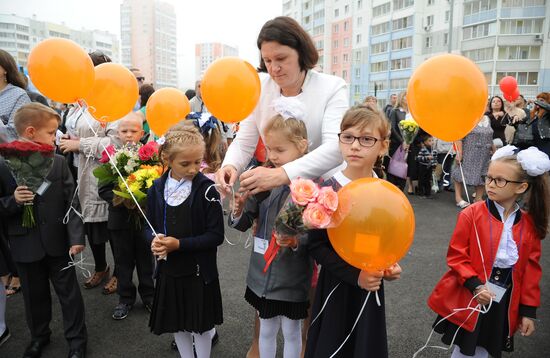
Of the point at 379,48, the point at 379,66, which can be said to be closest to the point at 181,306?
the point at 379,66

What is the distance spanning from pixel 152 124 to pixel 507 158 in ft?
9.25

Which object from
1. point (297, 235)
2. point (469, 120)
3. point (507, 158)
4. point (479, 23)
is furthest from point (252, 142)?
point (479, 23)

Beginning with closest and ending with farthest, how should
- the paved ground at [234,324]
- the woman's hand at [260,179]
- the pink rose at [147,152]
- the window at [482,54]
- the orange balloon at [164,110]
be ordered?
the woman's hand at [260,179] < the paved ground at [234,324] < the pink rose at [147,152] < the orange balloon at [164,110] < the window at [482,54]

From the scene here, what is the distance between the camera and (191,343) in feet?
7.39

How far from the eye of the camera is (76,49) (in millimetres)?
2396

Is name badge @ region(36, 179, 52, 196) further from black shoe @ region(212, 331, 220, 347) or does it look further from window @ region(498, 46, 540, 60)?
window @ region(498, 46, 540, 60)

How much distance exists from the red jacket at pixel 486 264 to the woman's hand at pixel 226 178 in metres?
1.29

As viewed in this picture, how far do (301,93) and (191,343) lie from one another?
5.34 feet

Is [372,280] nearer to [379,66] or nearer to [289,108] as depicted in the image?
[289,108]

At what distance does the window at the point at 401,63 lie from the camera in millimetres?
37719

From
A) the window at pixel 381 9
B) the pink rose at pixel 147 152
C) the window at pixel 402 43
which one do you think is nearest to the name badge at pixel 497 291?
the pink rose at pixel 147 152

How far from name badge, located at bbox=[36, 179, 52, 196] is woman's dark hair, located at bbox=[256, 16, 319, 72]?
5.32 feet

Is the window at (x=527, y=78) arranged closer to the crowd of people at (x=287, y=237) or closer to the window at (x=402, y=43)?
the window at (x=402, y=43)

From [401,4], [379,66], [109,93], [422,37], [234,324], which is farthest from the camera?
[379,66]
